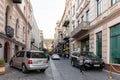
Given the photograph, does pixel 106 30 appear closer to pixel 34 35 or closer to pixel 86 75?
pixel 86 75

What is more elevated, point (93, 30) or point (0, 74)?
point (93, 30)

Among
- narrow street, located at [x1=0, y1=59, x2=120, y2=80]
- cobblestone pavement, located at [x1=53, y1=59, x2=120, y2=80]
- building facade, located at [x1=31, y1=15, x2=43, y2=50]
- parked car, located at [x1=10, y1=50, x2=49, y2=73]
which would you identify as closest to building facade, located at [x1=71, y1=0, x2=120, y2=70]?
cobblestone pavement, located at [x1=53, y1=59, x2=120, y2=80]

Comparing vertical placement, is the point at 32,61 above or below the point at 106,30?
A: below

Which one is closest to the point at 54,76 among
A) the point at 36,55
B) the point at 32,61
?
the point at 32,61

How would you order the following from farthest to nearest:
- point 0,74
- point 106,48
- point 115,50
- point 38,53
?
point 106,48
point 115,50
point 38,53
point 0,74

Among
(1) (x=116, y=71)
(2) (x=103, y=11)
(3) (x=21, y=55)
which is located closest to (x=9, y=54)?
(3) (x=21, y=55)

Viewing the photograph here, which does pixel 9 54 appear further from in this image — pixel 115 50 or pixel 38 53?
pixel 115 50

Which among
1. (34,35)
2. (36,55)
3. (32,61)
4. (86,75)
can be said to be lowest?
(86,75)

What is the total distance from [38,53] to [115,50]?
6.25 m

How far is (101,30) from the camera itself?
20109 mm

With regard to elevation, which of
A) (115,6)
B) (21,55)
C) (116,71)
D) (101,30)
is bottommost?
(116,71)

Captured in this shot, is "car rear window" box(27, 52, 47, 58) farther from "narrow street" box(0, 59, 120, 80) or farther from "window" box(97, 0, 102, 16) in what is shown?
"window" box(97, 0, 102, 16)

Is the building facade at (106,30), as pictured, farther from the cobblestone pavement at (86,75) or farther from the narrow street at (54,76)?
the narrow street at (54,76)

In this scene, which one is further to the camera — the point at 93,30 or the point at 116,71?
the point at 93,30
